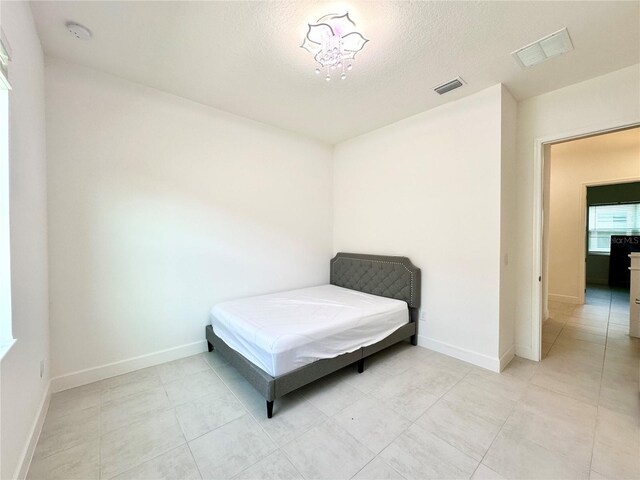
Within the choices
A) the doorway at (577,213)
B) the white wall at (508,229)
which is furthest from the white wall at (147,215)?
the doorway at (577,213)

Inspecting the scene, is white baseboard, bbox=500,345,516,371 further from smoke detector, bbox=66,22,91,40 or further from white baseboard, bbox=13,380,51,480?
Result: smoke detector, bbox=66,22,91,40

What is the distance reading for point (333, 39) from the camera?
6.10ft

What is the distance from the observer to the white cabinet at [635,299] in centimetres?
337

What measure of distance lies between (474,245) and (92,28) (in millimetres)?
3739

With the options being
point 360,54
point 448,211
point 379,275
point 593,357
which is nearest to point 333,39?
point 360,54

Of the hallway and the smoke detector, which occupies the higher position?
the smoke detector

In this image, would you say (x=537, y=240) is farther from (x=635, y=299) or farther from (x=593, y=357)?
(x=635, y=299)

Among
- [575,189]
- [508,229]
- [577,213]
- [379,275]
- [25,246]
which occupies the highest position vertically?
[575,189]

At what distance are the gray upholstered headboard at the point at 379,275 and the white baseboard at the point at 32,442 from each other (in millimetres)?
3212

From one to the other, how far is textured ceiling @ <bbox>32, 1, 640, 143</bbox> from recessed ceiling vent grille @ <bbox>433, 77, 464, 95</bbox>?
75mm

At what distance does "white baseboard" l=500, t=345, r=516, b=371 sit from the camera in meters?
2.65

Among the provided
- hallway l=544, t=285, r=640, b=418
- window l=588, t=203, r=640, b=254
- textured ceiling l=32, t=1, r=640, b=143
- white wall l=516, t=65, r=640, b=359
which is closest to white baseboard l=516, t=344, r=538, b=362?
white wall l=516, t=65, r=640, b=359

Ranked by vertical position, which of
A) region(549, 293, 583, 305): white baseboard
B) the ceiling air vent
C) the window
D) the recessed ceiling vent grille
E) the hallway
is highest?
the recessed ceiling vent grille

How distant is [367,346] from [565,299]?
486 centimetres
